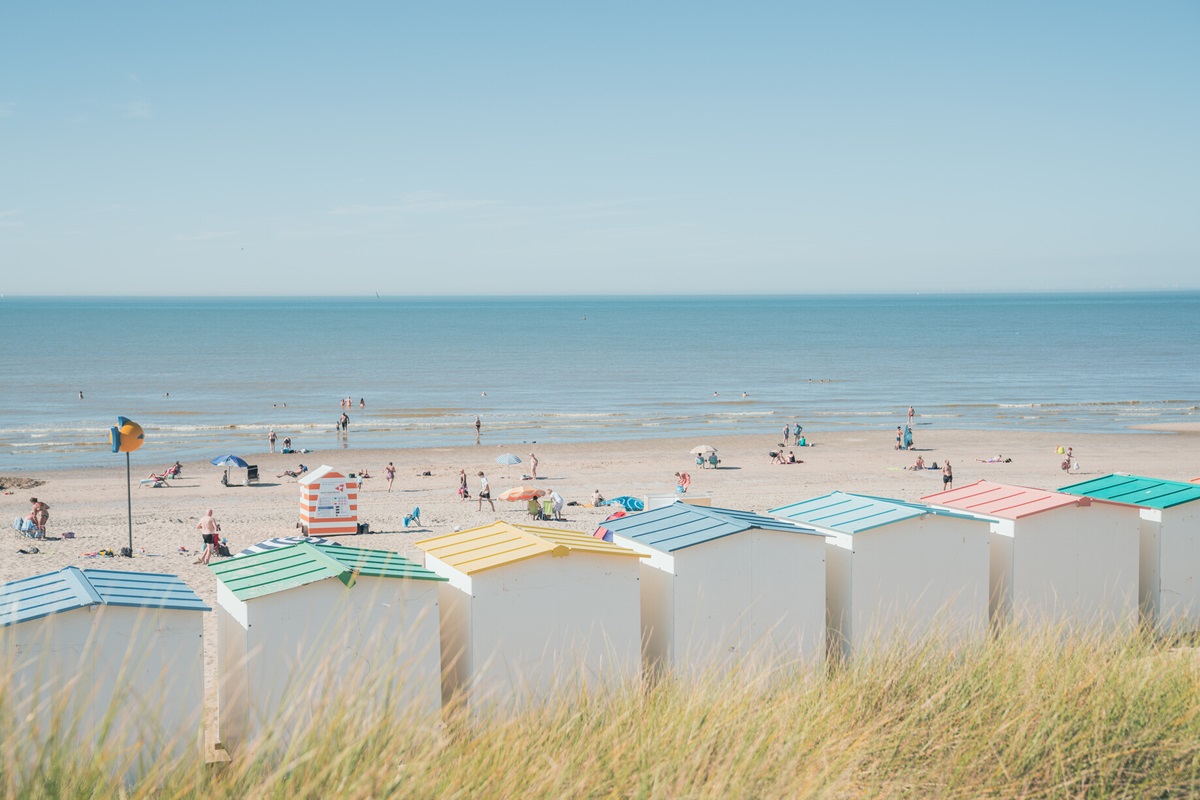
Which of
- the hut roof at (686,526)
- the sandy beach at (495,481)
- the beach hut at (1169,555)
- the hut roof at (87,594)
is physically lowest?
the sandy beach at (495,481)

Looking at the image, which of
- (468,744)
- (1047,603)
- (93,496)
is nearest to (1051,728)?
(468,744)

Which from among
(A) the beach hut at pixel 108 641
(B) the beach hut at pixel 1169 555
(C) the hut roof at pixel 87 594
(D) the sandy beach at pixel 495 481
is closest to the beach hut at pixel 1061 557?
(B) the beach hut at pixel 1169 555

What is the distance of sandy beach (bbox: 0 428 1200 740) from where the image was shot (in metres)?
22.8

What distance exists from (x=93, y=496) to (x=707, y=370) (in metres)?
58.6

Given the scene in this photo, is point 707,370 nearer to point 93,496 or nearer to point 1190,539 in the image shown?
point 93,496

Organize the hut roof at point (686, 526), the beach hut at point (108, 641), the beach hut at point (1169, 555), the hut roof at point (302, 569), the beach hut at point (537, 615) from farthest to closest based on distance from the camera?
the beach hut at point (1169, 555) → the hut roof at point (686, 526) → the beach hut at point (537, 615) → the hut roof at point (302, 569) → the beach hut at point (108, 641)

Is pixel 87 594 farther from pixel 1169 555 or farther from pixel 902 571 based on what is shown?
pixel 1169 555

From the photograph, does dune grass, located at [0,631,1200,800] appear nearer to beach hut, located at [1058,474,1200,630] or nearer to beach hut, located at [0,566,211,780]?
beach hut, located at [0,566,211,780]

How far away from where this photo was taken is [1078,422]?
49469mm

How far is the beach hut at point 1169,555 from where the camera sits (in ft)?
32.0

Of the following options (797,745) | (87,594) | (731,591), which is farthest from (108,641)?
(731,591)

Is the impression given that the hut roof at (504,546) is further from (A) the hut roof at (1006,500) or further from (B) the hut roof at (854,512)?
(A) the hut roof at (1006,500)

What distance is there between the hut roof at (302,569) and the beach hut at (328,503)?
615 inches

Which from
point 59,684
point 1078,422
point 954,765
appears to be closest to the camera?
point 954,765
